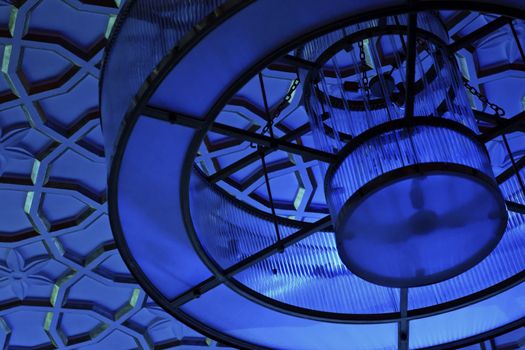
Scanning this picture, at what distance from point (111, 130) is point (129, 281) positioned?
913cm

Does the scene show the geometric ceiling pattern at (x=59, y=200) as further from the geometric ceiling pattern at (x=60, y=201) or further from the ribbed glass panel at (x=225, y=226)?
the ribbed glass panel at (x=225, y=226)

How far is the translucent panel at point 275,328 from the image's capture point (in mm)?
7109

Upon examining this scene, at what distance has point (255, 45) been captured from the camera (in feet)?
17.8

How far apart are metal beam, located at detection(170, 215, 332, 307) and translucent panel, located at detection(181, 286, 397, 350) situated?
127 millimetres

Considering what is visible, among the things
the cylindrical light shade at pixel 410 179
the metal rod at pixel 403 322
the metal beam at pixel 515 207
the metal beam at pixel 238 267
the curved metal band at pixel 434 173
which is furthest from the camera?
the metal beam at pixel 515 207

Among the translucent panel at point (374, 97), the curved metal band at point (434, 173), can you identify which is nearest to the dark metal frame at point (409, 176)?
the curved metal band at point (434, 173)

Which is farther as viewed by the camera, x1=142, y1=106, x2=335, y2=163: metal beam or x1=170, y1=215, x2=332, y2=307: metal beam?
x1=170, y1=215, x2=332, y2=307: metal beam

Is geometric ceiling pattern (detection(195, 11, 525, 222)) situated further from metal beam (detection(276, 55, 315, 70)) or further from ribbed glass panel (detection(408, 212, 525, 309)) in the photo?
ribbed glass panel (detection(408, 212, 525, 309))

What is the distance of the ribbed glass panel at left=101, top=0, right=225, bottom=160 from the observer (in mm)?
5457

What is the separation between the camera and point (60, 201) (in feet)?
44.1

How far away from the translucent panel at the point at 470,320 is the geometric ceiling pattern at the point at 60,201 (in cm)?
536

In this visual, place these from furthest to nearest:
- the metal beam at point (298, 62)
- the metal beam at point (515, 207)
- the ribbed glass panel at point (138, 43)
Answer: the metal beam at point (515, 207)
the metal beam at point (298, 62)
the ribbed glass panel at point (138, 43)

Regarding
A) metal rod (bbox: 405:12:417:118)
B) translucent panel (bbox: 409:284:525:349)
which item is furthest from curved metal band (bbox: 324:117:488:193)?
translucent panel (bbox: 409:284:525:349)

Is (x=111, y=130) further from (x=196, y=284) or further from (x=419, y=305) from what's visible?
(x=419, y=305)
